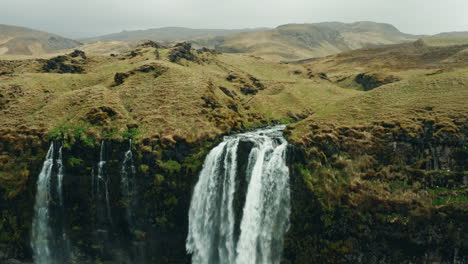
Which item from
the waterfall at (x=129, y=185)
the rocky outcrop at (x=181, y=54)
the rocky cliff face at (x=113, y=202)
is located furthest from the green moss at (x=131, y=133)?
the rocky outcrop at (x=181, y=54)

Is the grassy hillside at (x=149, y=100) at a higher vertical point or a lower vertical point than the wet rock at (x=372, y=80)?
lower

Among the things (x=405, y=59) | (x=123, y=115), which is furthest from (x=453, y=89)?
(x=405, y=59)

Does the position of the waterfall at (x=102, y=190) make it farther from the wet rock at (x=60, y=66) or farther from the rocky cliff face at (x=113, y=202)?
the wet rock at (x=60, y=66)

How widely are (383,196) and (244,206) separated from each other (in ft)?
45.1

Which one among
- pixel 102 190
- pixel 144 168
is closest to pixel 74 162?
pixel 102 190

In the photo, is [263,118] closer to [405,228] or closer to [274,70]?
[405,228]

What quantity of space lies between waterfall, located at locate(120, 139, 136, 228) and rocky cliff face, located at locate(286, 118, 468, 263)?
18489 mm

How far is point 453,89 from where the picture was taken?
35156mm

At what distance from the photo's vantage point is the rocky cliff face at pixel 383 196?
921 inches

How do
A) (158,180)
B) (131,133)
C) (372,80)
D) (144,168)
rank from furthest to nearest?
(372,80) → (131,133) → (144,168) → (158,180)

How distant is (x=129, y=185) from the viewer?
32375mm

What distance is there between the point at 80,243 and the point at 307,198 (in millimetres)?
27796

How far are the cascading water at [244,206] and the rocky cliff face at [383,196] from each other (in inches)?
62.7

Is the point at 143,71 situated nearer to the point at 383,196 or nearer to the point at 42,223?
the point at 42,223
